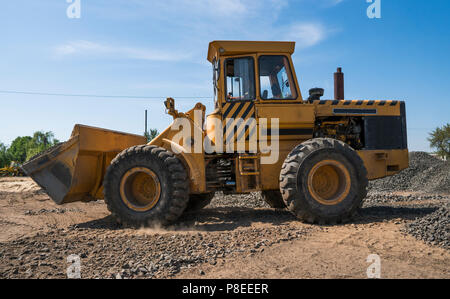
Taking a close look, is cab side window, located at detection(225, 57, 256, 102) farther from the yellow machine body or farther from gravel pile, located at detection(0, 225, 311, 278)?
gravel pile, located at detection(0, 225, 311, 278)

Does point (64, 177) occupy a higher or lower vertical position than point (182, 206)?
higher

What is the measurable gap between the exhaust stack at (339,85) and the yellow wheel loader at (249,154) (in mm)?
595

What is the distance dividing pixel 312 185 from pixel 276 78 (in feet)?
6.91

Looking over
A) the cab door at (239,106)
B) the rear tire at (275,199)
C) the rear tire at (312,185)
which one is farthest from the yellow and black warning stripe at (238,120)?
Answer: the rear tire at (275,199)

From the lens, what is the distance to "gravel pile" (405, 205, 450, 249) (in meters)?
4.23

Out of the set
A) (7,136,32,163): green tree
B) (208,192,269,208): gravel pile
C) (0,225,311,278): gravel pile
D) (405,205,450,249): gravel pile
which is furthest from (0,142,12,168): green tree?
(405,205,450,249): gravel pile

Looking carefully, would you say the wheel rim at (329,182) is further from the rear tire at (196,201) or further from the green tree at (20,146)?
the green tree at (20,146)

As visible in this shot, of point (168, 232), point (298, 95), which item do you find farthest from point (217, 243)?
point (298, 95)

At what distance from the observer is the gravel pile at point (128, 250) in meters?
3.49

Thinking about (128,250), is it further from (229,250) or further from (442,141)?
(442,141)

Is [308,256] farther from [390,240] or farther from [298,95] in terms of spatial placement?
[298,95]
